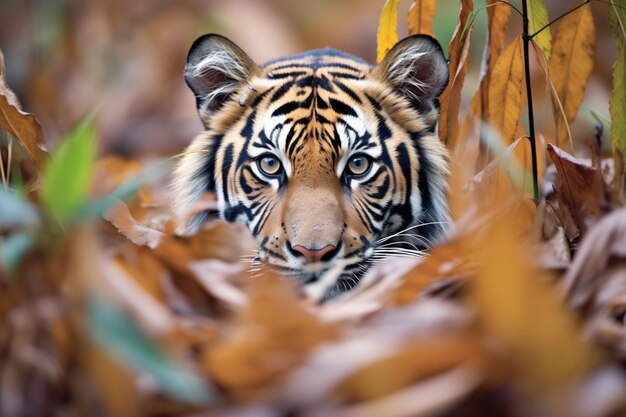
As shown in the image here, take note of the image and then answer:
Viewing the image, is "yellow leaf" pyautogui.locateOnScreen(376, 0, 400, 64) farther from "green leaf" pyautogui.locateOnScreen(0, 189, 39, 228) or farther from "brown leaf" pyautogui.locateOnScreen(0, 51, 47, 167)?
"green leaf" pyautogui.locateOnScreen(0, 189, 39, 228)

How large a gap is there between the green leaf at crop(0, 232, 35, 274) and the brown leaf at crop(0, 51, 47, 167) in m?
0.79

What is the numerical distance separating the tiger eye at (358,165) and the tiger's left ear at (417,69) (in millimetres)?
313

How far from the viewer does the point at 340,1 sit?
30.0 ft

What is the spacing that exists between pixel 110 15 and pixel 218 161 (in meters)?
5.48

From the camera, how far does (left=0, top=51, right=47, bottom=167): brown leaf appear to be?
2176 mm

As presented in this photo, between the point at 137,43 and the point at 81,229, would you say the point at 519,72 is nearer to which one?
the point at 81,229

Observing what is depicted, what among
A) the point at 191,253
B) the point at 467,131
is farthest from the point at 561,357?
the point at 467,131

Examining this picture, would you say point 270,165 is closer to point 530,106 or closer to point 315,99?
point 315,99

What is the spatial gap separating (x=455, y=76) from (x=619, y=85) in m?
0.44

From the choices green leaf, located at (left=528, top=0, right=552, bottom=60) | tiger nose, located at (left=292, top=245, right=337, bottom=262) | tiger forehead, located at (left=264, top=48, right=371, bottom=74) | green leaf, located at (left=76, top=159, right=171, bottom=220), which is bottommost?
tiger nose, located at (left=292, top=245, right=337, bottom=262)

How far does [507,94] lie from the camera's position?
2473 mm

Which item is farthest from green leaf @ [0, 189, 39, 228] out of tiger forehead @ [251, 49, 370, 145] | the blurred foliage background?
the blurred foliage background

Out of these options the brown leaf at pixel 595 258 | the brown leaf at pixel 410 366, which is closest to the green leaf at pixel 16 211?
the brown leaf at pixel 410 366

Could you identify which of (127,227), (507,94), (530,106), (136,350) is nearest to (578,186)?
(530,106)
